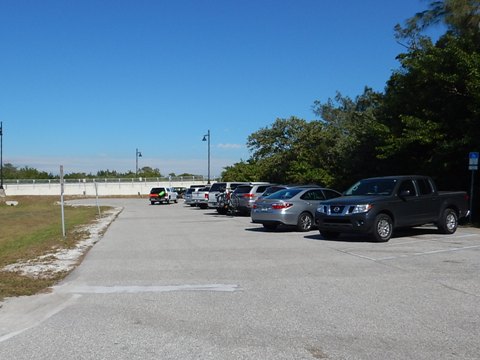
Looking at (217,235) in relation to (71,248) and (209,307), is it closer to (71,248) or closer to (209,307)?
(71,248)

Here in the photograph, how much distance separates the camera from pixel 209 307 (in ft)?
23.6

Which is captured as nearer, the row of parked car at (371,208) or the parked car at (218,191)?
the row of parked car at (371,208)

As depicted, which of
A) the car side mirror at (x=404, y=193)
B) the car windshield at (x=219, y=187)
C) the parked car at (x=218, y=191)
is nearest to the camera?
the car side mirror at (x=404, y=193)

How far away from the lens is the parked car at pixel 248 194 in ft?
85.9

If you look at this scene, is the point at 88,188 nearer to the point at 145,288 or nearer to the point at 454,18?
the point at 454,18

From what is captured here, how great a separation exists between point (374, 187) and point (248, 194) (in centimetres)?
1161

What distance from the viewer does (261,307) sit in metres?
7.11

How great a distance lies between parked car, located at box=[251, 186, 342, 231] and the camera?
17.5 meters

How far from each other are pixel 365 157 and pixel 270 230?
9.39 m

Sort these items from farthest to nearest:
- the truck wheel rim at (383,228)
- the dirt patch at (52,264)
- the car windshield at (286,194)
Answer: the car windshield at (286,194)
the truck wheel rim at (383,228)
the dirt patch at (52,264)

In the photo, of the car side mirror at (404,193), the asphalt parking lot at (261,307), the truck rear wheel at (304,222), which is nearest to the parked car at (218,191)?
the truck rear wheel at (304,222)

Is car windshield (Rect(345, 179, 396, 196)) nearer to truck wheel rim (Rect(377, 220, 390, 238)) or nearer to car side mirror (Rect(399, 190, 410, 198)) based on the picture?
car side mirror (Rect(399, 190, 410, 198))

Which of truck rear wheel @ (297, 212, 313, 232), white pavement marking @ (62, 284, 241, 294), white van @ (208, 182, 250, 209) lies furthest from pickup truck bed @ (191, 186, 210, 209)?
white pavement marking @ (62, 284, 241, 294)

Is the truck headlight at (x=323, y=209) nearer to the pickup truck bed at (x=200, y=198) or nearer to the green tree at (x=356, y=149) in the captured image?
the green tree at (x=356, y=149)
